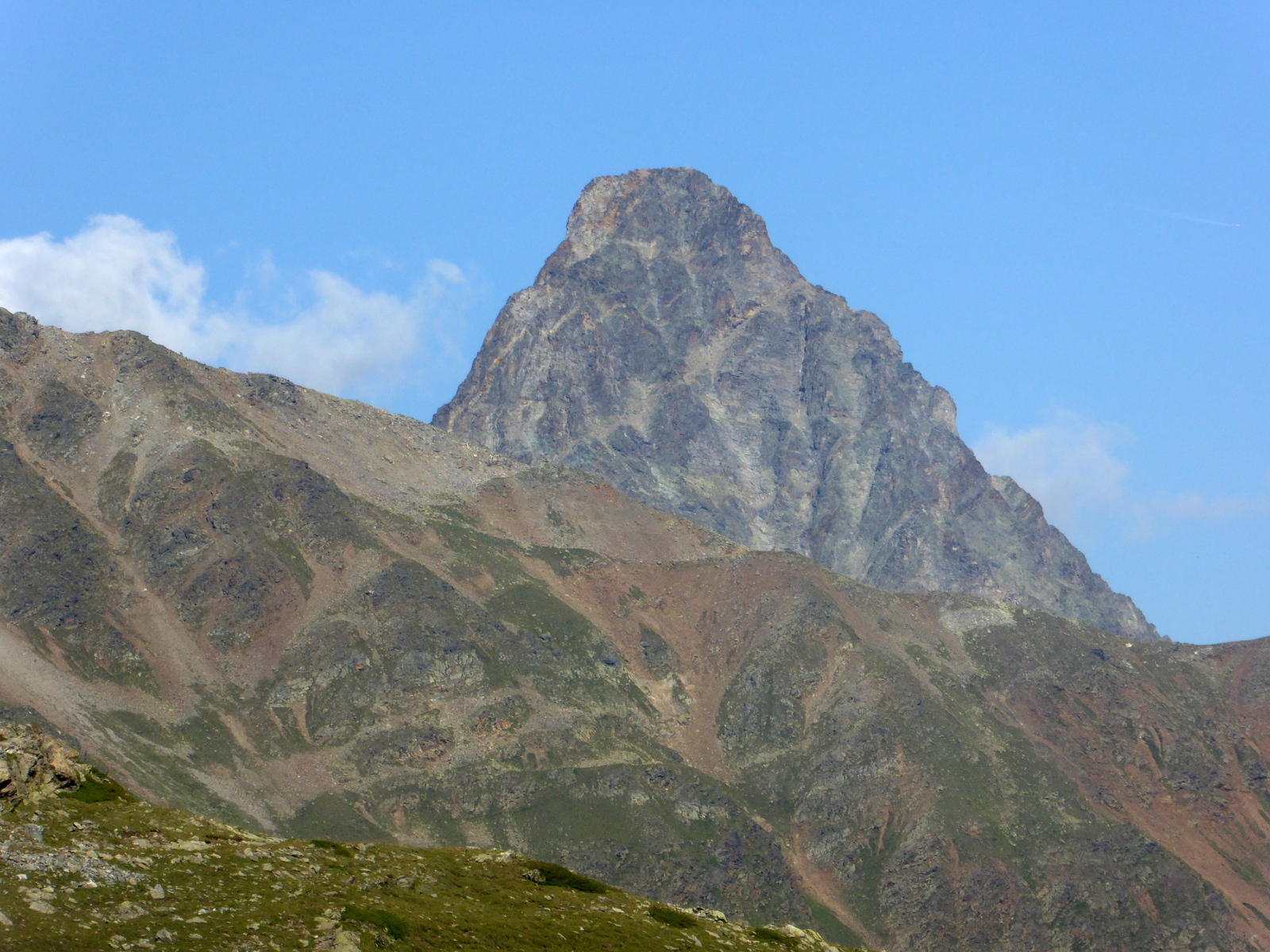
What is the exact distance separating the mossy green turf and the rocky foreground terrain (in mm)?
94

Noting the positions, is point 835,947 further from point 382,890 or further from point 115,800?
point 115,800

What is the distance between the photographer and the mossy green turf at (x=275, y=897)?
58.7 metres

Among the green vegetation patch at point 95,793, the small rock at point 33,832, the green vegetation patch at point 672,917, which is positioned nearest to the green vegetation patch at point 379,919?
the small rock at point 33,832

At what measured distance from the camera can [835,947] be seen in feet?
324

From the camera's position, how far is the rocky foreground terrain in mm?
58906

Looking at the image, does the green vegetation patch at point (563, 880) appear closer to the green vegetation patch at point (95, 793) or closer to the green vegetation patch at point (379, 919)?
the green vegetation patch at point (379, 919)

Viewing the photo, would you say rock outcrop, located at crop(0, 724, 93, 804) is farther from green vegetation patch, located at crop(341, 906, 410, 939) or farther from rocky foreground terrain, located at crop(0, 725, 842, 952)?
green vegetation patch, located at crop(341, 906, 410, 939)

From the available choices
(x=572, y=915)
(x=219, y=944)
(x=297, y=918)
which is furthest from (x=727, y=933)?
(x=219, y=944)

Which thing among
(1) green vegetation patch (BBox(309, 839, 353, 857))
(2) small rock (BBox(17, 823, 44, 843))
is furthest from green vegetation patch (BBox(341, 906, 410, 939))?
(2) small rock (BBox(17, 823, 44, 843))

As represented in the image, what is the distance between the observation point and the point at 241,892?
6562cm

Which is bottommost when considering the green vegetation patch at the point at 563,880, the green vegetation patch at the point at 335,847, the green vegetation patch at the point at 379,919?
the green vegetation patch at the point at 379,919

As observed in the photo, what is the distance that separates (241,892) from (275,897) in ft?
5.78

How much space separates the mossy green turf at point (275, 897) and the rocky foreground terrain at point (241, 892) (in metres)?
0.09

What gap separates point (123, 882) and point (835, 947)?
56746 mm
